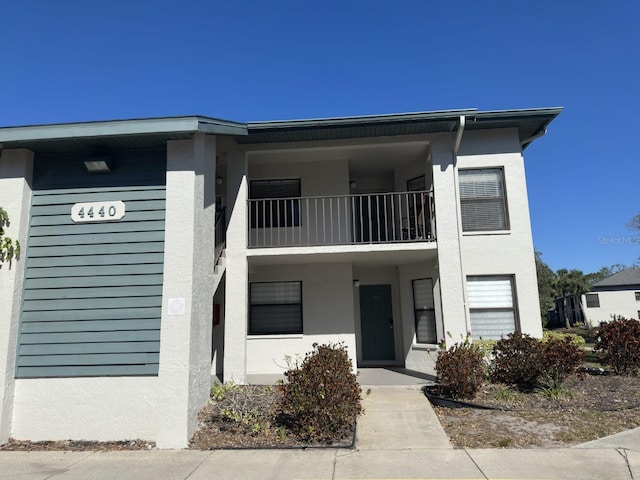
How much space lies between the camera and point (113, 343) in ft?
21.4

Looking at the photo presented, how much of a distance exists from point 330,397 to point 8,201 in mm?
5813

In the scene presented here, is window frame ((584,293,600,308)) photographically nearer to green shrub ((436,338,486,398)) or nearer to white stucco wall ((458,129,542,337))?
white stucco wall ((458,129,542,337))

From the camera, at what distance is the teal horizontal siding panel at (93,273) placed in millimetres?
6520

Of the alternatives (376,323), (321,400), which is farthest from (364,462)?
(376,323)

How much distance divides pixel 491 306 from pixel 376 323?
11.4 feet

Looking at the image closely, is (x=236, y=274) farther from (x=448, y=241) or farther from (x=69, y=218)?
(x=448, y=241)

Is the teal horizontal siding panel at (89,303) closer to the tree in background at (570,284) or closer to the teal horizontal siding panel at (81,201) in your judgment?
the teal horizontal siding panel at (81,201)

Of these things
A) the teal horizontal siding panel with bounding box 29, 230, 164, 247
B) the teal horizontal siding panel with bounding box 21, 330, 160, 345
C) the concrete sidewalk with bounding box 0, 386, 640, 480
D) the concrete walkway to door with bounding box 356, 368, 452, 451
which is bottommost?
the concrete sidewalk with bounding box 0, 386, 640, 480

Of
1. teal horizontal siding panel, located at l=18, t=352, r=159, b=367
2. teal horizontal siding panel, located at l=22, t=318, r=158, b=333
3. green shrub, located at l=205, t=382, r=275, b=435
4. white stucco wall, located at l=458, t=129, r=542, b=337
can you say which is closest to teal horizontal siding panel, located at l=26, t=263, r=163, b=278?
teal horizontal siding panel, located at l=22, t=318, r=158, b=333

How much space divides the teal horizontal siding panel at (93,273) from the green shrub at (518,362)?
629cm

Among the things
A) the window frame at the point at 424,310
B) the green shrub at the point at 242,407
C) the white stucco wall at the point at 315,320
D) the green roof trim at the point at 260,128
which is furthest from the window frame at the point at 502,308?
the green shrub at the point at 242,407

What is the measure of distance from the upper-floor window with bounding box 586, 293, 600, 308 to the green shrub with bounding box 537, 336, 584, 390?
140 feet

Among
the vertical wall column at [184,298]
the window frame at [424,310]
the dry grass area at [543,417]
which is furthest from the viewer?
the window frame at [424,310]

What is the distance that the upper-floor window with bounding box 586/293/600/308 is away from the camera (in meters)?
43.7
